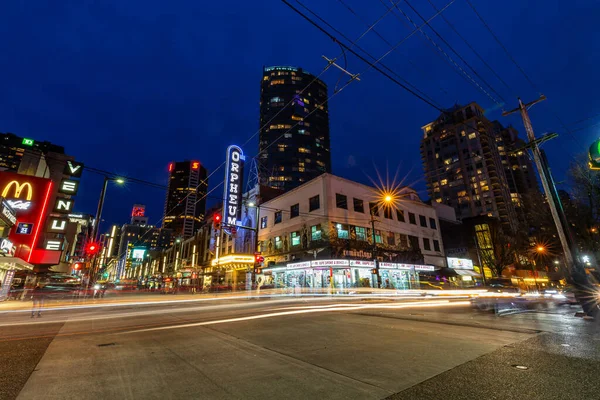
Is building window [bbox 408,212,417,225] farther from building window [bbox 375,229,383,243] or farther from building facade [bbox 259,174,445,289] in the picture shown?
building window [bbox 375,229,383,243]

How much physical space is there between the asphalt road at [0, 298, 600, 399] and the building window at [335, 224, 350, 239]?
73.3 feet

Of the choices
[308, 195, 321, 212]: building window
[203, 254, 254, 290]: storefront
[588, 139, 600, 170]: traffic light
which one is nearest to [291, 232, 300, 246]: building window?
[308, 195, 321, 212]: building window

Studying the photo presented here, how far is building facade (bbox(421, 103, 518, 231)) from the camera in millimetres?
82688

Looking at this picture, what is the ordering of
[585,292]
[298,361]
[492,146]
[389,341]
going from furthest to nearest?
[492,146]
[585,292]
[389,341]
[298,361]

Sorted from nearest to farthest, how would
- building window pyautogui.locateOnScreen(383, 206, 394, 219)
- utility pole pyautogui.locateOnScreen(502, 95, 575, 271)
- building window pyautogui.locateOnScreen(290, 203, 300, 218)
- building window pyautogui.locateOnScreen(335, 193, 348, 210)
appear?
utility pole pyautogui.locateOnScreen(502, 95, 575, 271), building window pyautogui.locateOnScreen(335, 193, 348, 210), building window pyautogui.locateOnScreen(290, 203, 300, 218), building window pyautogui.locateOnScreen(383, 206, 394, 219)

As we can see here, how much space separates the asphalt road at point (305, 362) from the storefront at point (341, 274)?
20.6 metres

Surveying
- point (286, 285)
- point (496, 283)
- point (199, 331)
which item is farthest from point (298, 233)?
point (199, 331)

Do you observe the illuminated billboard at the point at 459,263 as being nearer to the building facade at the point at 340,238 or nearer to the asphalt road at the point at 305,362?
the building facade at the point at 340,238

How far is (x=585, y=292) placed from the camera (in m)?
10.2

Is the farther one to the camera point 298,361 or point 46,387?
point 298,361

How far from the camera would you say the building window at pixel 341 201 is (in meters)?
31.9

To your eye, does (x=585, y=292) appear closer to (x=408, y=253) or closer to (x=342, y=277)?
(x=342, y=277)

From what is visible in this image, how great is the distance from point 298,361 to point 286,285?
29237 millimetres

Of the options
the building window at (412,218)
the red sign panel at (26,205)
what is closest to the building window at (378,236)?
the building window at (412,218)
